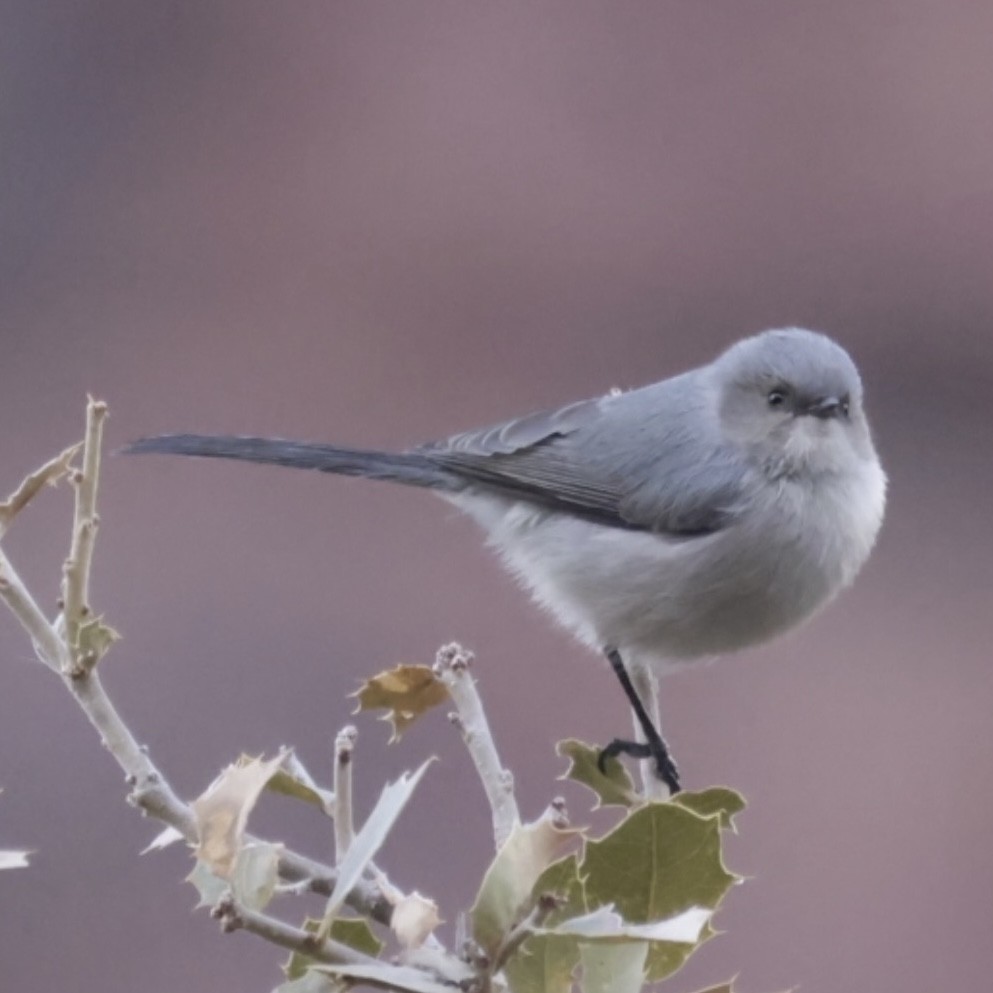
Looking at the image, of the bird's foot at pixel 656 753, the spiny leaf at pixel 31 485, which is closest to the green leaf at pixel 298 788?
the spiny leaf at pixel 31 485

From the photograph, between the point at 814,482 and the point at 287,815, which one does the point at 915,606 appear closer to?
the point at 287,815

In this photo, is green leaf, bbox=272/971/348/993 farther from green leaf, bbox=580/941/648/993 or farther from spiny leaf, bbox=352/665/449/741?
spiny leaf, bbox=352/665/449/741

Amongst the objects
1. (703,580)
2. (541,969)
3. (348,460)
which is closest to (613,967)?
(541,969)

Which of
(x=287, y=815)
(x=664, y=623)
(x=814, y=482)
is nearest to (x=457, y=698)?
(x=664, y=623)

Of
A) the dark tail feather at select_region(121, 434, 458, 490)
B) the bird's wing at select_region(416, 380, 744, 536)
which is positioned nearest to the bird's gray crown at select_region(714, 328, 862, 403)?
the bird's wing at select_region(416, 380, 744, 536)

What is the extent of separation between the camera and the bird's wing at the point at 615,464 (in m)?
2.79

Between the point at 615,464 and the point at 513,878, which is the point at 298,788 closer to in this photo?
the point at 513,878

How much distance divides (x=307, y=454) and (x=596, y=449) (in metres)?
0.53

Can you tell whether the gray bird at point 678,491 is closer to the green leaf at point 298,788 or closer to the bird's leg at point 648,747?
the bird's leg at point 648,747

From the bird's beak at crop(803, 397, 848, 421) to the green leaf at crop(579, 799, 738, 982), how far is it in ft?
5.83

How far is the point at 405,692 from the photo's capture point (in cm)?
126

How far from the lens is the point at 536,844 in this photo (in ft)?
3.12

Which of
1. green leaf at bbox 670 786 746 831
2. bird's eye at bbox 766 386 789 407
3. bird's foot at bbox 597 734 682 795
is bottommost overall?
green leaf at bbox 670 786 746 831

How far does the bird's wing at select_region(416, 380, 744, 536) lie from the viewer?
9.16ft
